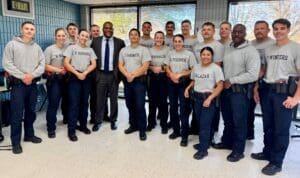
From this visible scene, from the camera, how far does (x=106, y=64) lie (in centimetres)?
398

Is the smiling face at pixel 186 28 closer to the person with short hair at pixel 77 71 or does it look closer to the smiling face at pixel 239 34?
the smiling face at pixel 239 34

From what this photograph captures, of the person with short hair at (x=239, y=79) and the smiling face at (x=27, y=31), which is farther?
the smiling face at (x=27, y=31)

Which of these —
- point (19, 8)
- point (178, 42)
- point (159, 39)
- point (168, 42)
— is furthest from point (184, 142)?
point (19, 8)

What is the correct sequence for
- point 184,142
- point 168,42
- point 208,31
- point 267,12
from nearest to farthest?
point 208,31, point 184,142, point 168,42, point 267,12

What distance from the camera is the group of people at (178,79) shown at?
2799 mm

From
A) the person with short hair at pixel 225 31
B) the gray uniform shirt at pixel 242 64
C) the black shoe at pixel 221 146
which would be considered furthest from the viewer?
the person with short hair at pixel 225 31

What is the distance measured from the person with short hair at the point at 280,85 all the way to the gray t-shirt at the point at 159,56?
4.60 feet

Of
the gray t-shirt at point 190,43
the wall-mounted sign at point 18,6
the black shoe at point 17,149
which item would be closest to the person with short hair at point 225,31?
the gray t-shirt at point 190,43

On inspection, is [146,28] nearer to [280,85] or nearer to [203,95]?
[203,95]

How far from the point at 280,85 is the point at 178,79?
1252 millimetres

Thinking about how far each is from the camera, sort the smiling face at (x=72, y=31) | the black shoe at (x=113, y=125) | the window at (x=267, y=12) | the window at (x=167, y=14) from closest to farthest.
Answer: the smiling face at (x=72, y=31) → the black shoe at (x=113, y=125) → the window at (x=267, y=12) → the window at (x=167, y=14)

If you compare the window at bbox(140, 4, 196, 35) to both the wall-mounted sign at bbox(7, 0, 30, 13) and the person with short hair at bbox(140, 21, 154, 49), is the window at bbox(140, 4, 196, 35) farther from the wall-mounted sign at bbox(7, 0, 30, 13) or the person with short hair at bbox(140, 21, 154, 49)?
the wall-mounted sign at bbox(7, 0, 30, 13)

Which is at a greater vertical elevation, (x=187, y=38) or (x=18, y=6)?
(x=18, y=6)

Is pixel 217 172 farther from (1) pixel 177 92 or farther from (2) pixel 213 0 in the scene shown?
(2) pixel 213 0
